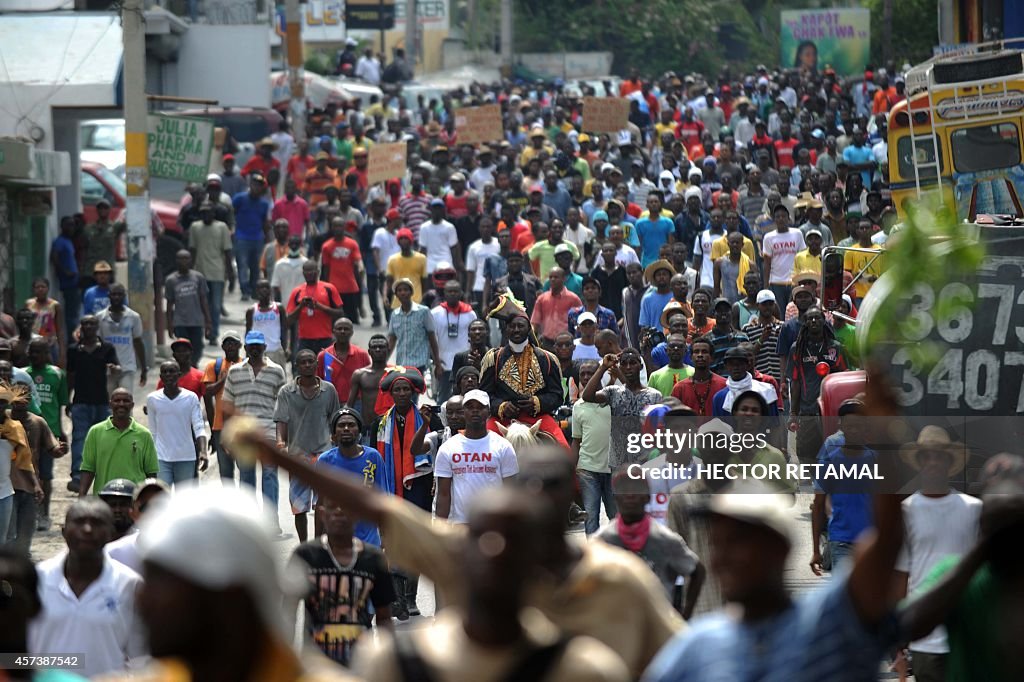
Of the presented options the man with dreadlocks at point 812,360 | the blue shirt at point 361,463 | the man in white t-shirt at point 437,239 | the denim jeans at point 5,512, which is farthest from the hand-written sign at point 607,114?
the blue shirt at point 361,463

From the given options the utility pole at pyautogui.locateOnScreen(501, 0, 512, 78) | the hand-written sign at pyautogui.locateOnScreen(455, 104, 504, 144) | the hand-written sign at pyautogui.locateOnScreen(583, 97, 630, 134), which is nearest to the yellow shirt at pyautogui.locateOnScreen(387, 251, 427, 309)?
the hand-written sign at pyautogui.locateOnScreen(455, 104, 504, 144)

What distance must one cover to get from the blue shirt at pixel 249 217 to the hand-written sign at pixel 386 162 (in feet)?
8.51

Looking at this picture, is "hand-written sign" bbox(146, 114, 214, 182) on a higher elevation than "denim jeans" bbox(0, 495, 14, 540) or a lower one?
higher

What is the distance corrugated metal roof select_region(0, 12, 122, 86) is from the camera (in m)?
21.0

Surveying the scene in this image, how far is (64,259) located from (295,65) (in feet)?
30.0

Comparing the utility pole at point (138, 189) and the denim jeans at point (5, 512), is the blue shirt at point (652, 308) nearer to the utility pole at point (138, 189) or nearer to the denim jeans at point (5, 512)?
the utility pole at point (138, 189)

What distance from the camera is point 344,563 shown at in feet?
23.4

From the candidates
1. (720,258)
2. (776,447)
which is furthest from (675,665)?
(720,258)

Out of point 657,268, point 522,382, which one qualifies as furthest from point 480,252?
point 522,382

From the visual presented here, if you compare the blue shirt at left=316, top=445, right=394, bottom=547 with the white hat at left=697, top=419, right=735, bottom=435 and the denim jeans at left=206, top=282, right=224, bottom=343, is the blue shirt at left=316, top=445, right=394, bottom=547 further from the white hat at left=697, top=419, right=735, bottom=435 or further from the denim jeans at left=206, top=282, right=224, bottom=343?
the denim jeans at left=206, top=282, right=224, bottom=343

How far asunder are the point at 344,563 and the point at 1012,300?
15.7ft

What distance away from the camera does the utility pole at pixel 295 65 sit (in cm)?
2816

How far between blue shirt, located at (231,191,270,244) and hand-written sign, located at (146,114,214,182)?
2913 millimetres

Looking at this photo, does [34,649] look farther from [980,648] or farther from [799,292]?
[799,292]
